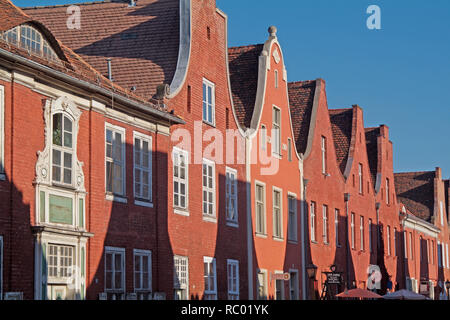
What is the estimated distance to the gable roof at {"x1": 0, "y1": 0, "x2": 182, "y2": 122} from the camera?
61.4ft

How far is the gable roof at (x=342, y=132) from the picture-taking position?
46.5m

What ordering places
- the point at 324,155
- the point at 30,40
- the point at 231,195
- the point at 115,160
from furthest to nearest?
the point at 324,155, the point at 231,195, the point at 115,160, the point at 30,40

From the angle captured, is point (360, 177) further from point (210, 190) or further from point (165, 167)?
point (165, 167)

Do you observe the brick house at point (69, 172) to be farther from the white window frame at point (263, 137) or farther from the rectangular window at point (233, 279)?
the white window frame at point (263, 137)

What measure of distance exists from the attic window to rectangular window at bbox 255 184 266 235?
42.2ft

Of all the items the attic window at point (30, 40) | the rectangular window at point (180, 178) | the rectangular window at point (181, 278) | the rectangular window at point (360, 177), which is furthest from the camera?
the rectangular window at point (360, 177)

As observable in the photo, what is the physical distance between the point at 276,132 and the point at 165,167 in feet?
34.3

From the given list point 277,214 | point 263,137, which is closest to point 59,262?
point 263,137

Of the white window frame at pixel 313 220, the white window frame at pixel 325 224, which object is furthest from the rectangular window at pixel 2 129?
the white window frame at pixel 325 224

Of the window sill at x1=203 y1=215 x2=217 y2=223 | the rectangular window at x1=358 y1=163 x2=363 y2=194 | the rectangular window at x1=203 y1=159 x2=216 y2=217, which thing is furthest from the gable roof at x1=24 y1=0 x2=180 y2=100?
the rectangular window at x1=358 y1=163 x2=363 y2=194

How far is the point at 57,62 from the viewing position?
20688mm

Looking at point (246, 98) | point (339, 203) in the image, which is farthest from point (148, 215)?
point (339, 203)

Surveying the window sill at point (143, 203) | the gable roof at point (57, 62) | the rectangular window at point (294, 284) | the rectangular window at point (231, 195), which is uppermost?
the gable roof at point (57, 62)

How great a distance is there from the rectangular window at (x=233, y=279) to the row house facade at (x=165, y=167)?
0.22 ft
